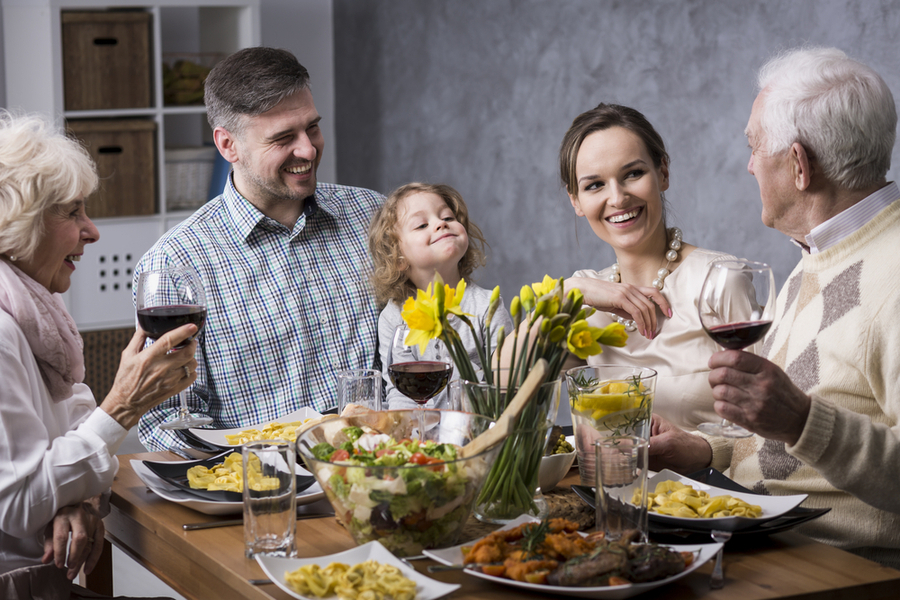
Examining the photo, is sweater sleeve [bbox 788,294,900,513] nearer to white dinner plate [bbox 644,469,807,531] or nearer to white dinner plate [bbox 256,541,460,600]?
white dinner plate [bbox 644,469,807,531]

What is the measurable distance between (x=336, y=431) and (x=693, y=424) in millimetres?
961

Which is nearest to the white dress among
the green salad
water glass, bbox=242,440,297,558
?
water glass, bbox=242,440,297,558

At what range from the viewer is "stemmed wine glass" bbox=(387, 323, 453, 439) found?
165cm

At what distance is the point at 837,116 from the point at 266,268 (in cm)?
148

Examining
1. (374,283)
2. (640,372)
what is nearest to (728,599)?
(640,372)

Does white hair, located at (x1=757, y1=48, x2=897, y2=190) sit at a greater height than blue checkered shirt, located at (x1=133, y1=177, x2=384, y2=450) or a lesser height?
greater

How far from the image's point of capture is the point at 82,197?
Result: 184 cm

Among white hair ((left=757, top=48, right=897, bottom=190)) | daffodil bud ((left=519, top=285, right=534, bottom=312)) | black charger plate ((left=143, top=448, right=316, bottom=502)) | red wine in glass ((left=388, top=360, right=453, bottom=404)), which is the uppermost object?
white hair ((left=757, top=48, right=897, bottom=190))

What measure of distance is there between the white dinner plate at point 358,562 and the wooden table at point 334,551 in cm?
3

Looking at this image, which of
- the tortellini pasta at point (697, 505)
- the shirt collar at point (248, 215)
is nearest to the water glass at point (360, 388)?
the tortellini pasta at point (697, 505)

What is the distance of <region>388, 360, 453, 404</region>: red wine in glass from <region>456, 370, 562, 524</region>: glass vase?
17 cm

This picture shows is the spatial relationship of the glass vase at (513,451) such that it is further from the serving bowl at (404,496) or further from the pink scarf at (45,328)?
the pink scarf at (45,328)

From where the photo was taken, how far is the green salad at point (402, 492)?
4.09ft

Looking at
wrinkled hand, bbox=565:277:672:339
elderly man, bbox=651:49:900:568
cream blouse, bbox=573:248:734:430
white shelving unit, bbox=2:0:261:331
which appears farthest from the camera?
white shelving unit, bbox=2:0:261:331
